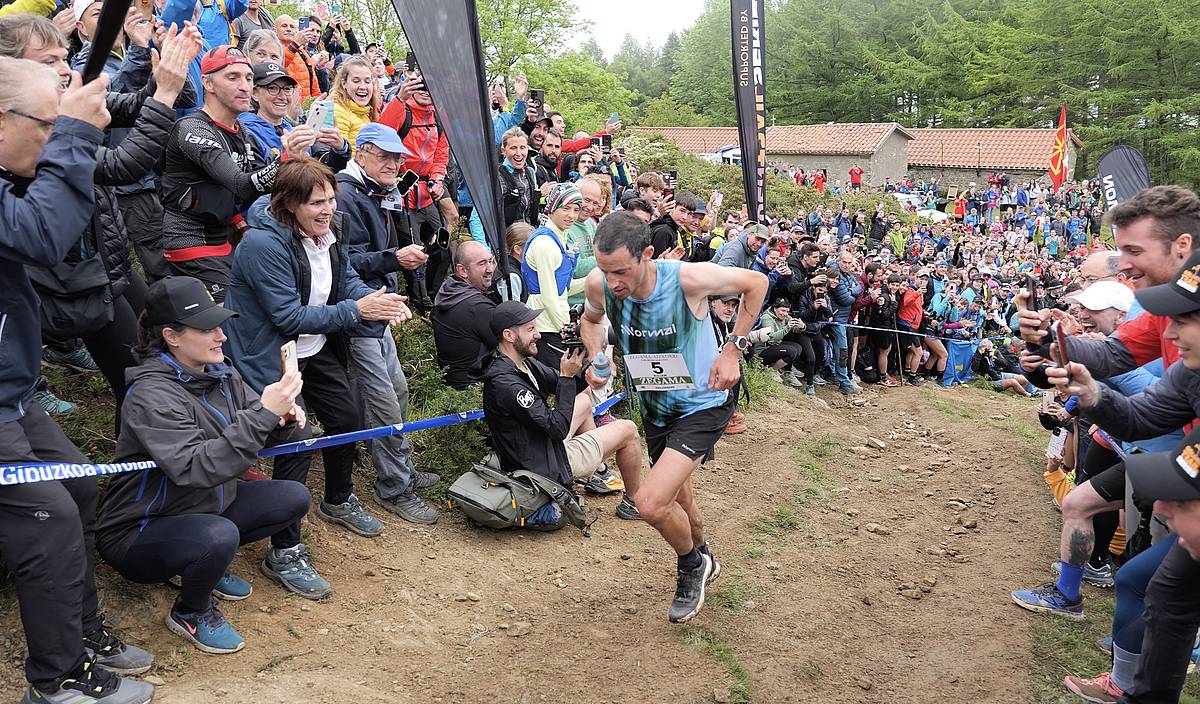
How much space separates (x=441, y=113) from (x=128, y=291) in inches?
83.6

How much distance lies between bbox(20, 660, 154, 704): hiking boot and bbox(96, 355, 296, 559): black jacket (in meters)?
0.57

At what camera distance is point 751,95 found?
39.9ft

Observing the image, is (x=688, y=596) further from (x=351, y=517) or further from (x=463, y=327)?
(x=463, y=327)

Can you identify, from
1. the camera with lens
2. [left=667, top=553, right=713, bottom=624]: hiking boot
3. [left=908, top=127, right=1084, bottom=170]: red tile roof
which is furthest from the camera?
[left=908, top=127, right=1084, bottom=170]: red tile roof

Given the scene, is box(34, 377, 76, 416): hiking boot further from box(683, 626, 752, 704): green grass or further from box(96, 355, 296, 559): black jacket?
box(683, 626, 752, 704): green grass

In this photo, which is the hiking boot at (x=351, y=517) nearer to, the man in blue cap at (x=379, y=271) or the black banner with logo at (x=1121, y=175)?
the man in blue cap at (x=379, y=271)

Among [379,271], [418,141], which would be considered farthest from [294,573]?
[418,141]

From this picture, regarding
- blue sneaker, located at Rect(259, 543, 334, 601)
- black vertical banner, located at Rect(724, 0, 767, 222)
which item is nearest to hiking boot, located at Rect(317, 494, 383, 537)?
blue sneaker, located at Rect(259, 543, 334, 601)

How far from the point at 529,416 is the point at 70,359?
10.2ft

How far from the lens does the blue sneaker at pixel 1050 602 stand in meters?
5.46

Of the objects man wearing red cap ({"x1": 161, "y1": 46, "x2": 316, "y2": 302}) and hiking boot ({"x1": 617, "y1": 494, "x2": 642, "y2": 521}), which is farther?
hiking boot ({"x1": 617, "y1": 494, "x2": 642, "y2": 521})

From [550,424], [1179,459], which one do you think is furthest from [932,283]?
[1179,459]

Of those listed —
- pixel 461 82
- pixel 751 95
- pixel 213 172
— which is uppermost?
pixel 461 82

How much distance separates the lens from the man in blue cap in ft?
18.2
